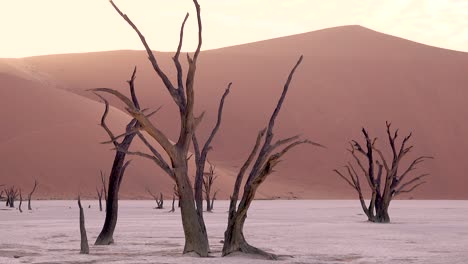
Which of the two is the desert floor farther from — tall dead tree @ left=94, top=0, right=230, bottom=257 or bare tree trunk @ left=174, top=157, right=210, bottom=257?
tall dead tree @ left=94, top=0, right=230, bottom=257

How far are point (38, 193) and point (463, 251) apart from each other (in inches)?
1498

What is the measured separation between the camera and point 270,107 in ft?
226

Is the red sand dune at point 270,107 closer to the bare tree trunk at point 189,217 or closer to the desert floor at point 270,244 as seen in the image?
the desert floor at point 270,244

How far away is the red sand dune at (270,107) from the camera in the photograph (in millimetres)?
51969

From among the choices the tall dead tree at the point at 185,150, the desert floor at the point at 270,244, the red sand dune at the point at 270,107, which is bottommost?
the desert floor at the point at 270,244

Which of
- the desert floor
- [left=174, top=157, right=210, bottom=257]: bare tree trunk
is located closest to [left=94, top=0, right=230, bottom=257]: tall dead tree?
[left=174, top=157, right=210, bottom=257]: bare tree trunk

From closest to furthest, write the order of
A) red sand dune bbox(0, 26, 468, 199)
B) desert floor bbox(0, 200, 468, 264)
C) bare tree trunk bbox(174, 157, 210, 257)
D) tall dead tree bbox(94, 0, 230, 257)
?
tall dead tree bbox(94, 0, 230, 257) → bare tree trunk bbox(174, 157, 210, 257) → desert floor bbox(0, 200, 468, 264) → red sand dune bbox(0, 26, 468, 199)

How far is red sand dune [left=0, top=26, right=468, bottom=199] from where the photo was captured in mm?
51969

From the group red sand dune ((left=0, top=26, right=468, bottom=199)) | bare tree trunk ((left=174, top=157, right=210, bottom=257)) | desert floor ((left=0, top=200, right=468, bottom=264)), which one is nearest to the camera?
bare tree trunk ((left=174, top=157, right=210, bottom=257))

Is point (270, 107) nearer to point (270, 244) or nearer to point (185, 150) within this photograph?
point (270, 244)

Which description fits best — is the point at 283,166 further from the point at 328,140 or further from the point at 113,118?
the point at 113,118

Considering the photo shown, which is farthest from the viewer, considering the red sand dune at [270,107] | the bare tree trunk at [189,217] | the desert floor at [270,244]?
the red sand dune at [270,107]

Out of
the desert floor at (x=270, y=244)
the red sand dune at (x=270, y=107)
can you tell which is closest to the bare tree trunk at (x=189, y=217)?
the desert floor at (x=270, y=244)

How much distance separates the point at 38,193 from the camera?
154ft
